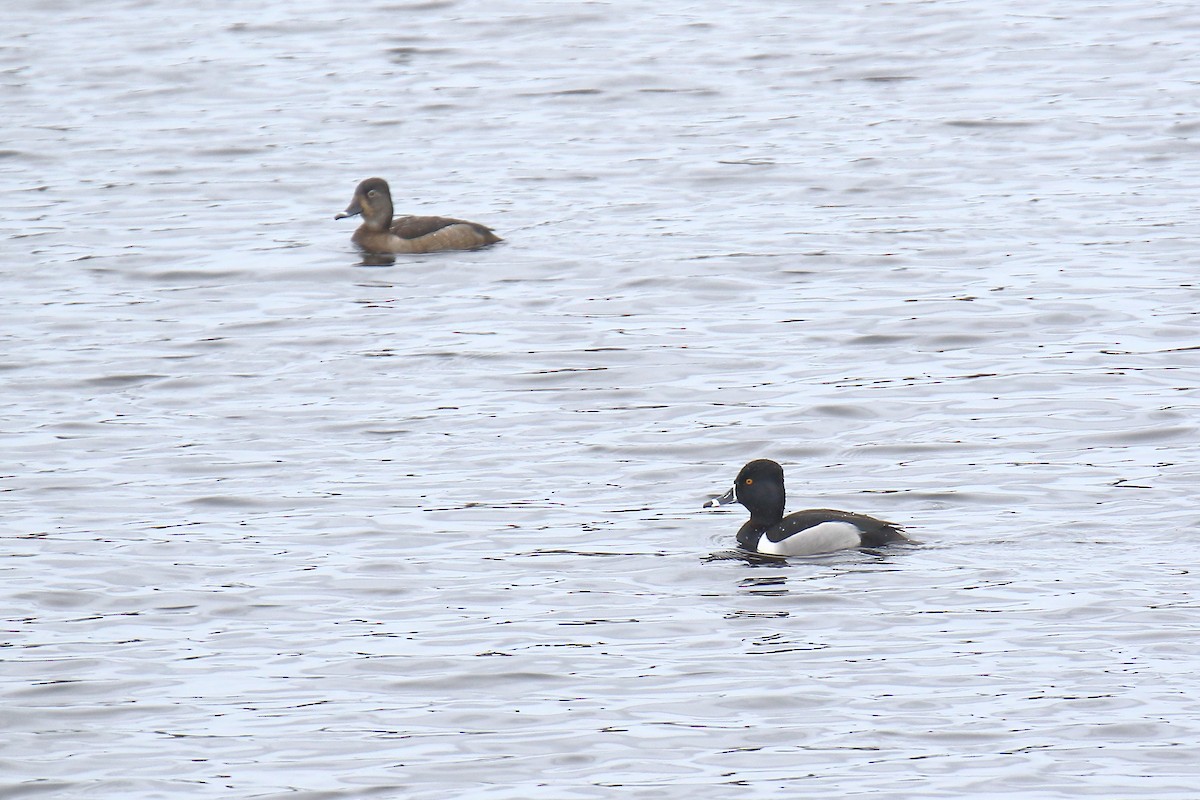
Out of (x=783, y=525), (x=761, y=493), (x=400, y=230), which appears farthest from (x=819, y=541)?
(x=400, y=230)

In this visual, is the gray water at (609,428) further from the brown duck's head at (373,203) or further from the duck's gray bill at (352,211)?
the brown duck's head at (373,203)

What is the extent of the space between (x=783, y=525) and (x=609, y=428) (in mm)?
2642

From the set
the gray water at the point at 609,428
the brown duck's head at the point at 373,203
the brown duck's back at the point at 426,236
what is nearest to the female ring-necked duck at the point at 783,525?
the gray water at the point at 609,428

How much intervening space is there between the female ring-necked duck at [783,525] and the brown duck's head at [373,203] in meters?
8.76

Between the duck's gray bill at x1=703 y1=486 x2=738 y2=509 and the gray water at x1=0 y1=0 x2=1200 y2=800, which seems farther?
the duck's gray bill at x1=703 y1=486 x2=738 y2=509

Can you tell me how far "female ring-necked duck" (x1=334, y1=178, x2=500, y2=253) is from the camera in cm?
2038

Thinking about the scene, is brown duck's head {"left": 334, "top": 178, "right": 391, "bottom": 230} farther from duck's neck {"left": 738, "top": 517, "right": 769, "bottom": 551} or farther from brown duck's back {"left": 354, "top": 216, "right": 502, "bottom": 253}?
duck's neck {"left": 738, "top": 517, "right": 769, "bottom": 551}

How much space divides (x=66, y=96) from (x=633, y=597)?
1979cm

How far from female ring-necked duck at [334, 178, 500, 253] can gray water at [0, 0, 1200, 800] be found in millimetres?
335

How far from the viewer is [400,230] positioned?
20609 millimetres

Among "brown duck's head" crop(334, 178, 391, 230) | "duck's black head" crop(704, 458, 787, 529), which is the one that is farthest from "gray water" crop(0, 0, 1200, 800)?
"brown duck's head" crop(334, 178, 391, 230)

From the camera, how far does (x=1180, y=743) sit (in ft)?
29.7

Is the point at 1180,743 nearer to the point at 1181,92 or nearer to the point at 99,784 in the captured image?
the point at 99,784

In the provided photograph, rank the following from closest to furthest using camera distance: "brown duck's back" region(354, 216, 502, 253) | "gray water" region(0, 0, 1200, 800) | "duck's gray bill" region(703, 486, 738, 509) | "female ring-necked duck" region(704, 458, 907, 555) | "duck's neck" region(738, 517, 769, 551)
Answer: "gray water" region(0, 0, 1200, 800) → "female ring-necked duck" region(704, 458, 907, 555) → "duck's neck" region(738, 517, 769, 551) → "duck's gray bill" region(703, 486, 738, 509) → "brown duck's back" region(354, 216, 502, 253)
